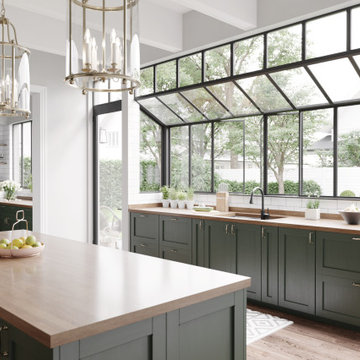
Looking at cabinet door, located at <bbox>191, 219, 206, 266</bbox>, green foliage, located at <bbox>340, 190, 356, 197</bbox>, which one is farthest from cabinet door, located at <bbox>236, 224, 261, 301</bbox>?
green foliage, located at <bbox>340, 190, 356, 197</bbox>

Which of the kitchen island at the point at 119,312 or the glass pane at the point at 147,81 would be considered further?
the glass pane at the point at 147,81

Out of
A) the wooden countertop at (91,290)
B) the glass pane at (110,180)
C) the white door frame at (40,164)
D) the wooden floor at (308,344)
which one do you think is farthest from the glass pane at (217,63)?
the wooden countertop at (91,290)

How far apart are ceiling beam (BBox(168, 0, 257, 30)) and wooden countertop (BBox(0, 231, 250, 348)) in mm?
2445

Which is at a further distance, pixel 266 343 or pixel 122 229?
→ pixel 122 229

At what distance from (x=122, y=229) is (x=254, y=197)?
6.36ft

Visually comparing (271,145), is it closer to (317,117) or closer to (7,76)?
(317,117)

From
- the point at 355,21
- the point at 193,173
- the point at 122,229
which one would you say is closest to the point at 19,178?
the point at 122,229

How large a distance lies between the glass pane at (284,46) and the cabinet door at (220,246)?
1853mm

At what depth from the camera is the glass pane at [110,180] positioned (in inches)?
257

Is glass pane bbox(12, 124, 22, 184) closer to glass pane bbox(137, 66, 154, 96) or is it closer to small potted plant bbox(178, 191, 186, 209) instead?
glass pane bbox(137, 66, 154, 96)

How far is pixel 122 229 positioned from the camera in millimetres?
5922

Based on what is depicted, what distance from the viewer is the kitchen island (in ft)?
4.98

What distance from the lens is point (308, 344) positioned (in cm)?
344

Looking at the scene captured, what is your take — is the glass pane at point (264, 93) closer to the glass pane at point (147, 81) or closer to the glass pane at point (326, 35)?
the glass pane at point (326, 35)
